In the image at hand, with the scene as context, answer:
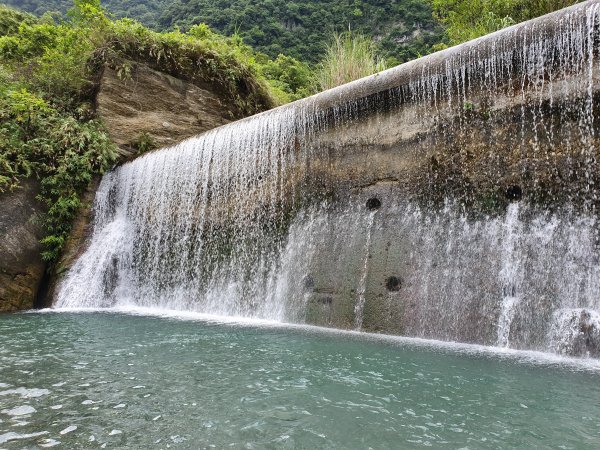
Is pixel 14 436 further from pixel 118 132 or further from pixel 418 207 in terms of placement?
pixel 118 132

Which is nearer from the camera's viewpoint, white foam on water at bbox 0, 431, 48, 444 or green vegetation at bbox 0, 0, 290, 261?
white foam on water at bbox 0, 431, 48, 444

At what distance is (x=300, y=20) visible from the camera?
4069 centimetres

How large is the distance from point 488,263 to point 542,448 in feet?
10.3

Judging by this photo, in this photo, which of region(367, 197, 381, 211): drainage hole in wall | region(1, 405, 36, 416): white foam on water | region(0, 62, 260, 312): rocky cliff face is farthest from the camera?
region(0, 62, 260, 312): rocky cliff face

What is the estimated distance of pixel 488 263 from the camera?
507cm

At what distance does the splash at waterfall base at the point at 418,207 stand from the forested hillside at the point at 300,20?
2932 cm

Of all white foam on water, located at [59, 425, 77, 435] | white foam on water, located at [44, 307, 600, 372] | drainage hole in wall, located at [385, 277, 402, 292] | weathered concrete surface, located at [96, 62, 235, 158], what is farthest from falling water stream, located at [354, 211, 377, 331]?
weathered concrete surface, located at [96, 62, 235, 158]

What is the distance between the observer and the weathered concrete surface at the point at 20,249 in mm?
8430

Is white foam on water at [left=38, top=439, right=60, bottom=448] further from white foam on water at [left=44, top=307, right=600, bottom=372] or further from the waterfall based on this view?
the waterfall

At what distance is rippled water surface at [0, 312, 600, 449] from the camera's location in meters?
2.31

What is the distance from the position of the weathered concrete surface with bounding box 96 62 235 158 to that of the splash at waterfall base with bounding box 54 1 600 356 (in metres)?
2.99

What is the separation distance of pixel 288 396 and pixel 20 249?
313 inches

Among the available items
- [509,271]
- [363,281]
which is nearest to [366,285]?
[363,281]

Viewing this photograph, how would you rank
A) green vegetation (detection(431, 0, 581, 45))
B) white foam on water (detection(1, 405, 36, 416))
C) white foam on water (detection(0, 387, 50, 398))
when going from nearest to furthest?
white foam on water (detection(1, 405, 36, 416))
white foam on water (detection(0, 387, 50, 398))
green vegetation (detection(431, 0, 581, 45))
